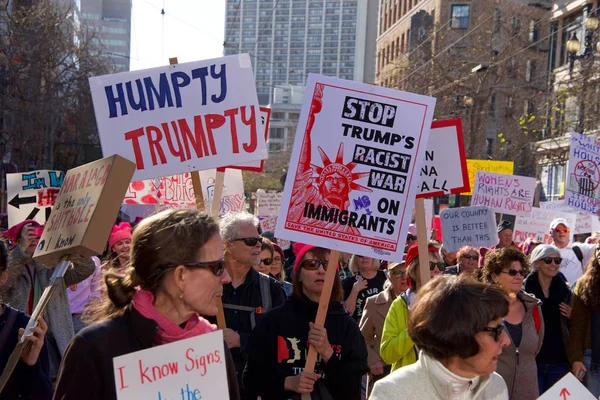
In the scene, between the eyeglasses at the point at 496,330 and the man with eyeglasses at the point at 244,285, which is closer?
the eyeglasses at the point at 496,330

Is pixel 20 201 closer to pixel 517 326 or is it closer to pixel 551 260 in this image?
pixel 551 260

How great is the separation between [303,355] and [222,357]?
2095 mm

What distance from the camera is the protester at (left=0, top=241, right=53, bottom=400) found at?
172 inches

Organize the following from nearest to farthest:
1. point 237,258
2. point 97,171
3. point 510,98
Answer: point 97,171, point 237,258, point 510,98

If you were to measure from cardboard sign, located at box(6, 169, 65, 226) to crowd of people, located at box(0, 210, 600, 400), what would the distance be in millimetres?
1606

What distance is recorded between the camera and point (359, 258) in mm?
9016

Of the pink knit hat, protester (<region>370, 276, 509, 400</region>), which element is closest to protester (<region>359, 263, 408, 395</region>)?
the pink knit hat

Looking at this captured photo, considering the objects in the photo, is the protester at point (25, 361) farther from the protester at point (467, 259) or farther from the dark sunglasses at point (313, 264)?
the protester at point (467, 259)

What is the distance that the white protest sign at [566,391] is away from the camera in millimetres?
3840

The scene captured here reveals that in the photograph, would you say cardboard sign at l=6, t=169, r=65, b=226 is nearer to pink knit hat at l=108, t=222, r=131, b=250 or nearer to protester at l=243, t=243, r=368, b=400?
pink knit hat at l=108, t=222, r=131, b=250

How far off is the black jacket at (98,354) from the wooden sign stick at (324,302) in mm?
2065

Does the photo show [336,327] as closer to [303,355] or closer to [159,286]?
[303,355]

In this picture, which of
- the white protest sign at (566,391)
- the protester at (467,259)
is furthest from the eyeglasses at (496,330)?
the protester at (467,259)

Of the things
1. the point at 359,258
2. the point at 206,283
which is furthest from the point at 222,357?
the point at 359,258
